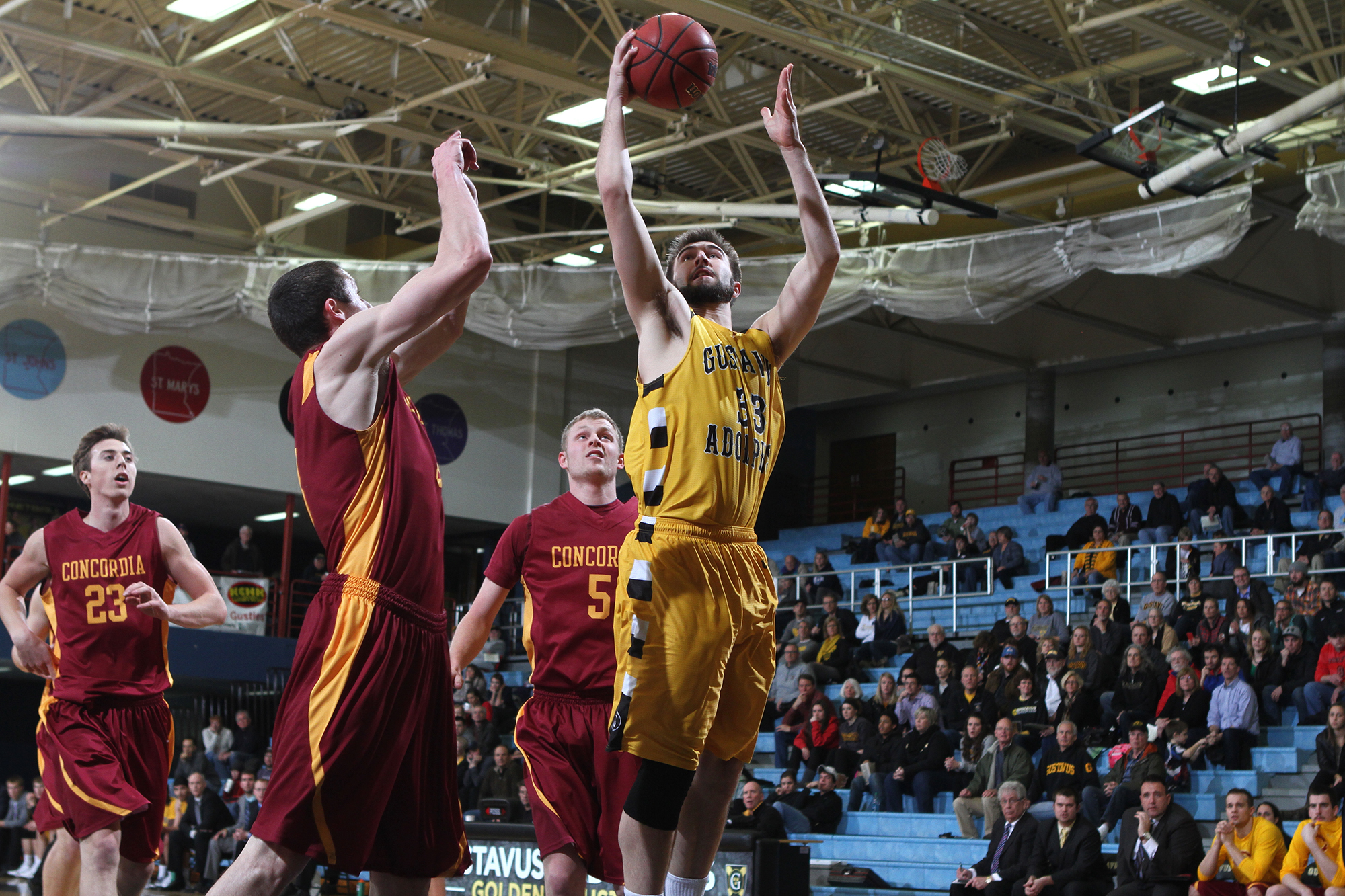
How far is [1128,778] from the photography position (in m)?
13.0

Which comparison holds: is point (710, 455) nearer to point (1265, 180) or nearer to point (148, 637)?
point (148, 637)

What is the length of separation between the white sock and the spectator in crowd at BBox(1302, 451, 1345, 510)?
1679 cm

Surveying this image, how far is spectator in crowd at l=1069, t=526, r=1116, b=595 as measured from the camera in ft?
61.4

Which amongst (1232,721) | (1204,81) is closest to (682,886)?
(1232,721)

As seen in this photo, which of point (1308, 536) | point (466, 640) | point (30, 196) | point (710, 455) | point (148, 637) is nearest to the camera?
point (710, 455)

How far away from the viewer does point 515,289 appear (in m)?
20.0

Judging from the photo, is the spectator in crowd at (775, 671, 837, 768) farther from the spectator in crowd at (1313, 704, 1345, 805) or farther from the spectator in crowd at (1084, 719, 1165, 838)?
the spectator in crowd at (1313, 704, 1345, 805)

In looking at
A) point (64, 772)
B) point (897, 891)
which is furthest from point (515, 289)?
point (64, 772)

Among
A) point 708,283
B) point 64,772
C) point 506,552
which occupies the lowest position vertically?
point 64,772

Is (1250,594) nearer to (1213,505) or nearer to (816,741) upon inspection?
(1213,505)

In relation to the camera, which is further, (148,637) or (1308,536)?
(1308,536)

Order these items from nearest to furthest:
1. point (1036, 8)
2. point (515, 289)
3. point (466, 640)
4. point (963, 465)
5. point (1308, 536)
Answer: point (466, 640)
point (1036, 8)
point (1308, 536)
point (515, 289)
point (963, 465)

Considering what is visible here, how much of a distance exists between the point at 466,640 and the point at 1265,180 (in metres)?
16.4

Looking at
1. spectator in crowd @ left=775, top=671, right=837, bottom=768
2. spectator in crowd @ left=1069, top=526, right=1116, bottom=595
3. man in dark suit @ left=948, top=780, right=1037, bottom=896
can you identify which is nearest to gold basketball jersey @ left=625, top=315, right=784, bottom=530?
man in dark suit @ left=948, top=780, right=1037, bottom=896
